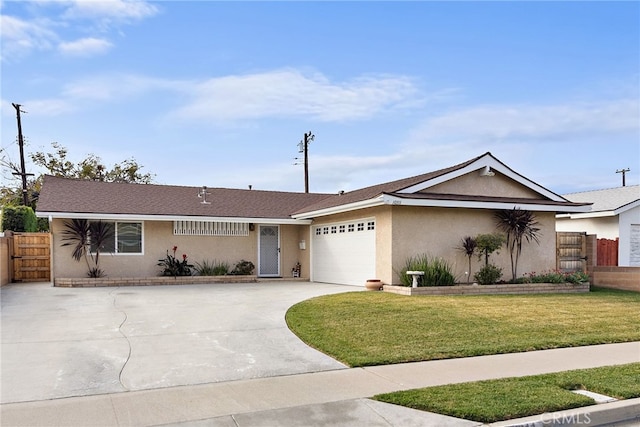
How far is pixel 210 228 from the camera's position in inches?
798

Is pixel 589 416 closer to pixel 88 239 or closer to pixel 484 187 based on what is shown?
pixel 484 187

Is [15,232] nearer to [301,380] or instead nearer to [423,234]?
[423,234]

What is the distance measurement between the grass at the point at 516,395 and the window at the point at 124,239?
15.0m

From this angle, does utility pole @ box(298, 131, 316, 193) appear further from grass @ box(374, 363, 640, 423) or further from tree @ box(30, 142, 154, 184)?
grass @ box(374, 363, 640, 423)

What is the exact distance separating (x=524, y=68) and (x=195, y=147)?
14.3m

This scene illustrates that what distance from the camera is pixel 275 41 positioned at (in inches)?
589

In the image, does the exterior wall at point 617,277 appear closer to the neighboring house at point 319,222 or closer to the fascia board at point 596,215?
the neighboring house at point 319,222

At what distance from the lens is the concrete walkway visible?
18.0 ft

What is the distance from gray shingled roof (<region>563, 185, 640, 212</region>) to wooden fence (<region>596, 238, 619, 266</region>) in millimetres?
1274

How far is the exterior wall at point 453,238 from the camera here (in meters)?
15.8

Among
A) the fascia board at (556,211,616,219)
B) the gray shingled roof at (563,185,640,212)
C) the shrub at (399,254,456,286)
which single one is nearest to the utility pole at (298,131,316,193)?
the gray shingled roof at (563,185,640,212)

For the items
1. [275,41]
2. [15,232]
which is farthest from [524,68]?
[15,232]

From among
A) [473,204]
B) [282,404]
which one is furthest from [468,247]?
[282,404]

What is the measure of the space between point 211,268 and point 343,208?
5.90 m
